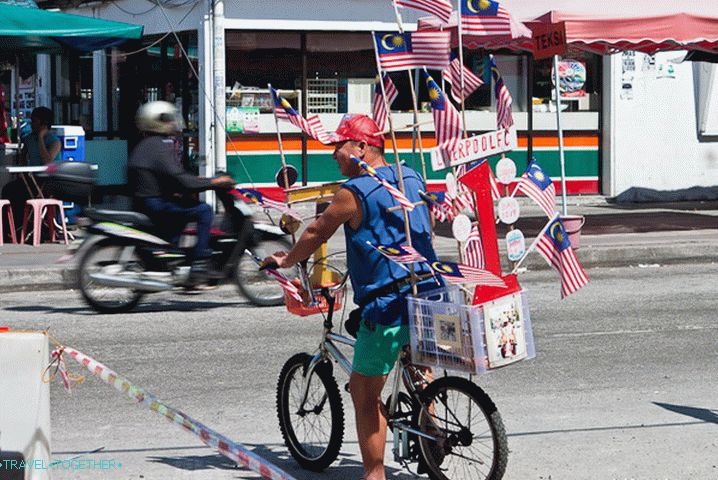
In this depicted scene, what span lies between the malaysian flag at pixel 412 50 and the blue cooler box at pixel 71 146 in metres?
11.6

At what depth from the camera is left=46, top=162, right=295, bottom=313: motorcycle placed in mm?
11406

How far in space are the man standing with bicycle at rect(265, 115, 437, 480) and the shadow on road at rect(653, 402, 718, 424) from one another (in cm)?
239

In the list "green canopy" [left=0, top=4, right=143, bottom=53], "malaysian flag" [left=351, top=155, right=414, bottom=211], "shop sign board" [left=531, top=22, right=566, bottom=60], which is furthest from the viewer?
"green canopy" [left=0, top=4, right=143, bottom=53]

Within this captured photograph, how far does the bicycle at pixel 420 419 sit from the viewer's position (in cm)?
576

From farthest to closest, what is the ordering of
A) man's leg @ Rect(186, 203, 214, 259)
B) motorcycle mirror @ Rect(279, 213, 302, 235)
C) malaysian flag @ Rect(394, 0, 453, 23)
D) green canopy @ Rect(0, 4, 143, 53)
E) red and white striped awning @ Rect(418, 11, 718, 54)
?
green canopy @ Rect(0, 4, 143, 53) → red and white striped awning @ Rect(418, 11, 718, 54) → man's leg @ Rect(186, 203, 214, 259) → motorcycle mirror @ Rect(279, 213, 302, 235) → malaysian flag @ Rect(394, 0, 453, 23)

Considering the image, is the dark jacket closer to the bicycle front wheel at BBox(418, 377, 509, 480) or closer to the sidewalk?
the sidewalk

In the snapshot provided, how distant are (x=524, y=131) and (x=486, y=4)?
47.2 feet

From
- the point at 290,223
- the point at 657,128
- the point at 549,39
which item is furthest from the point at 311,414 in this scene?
the point at 657,128

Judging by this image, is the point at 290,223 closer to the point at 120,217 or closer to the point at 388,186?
the point at 120,217

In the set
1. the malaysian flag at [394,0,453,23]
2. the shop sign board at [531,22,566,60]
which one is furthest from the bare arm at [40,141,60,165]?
the malaysian flag at [394,0,453,23]

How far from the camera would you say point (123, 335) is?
1041cm

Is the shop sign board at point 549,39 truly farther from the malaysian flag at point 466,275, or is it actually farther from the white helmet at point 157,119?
the malaysian flag at point 466,275

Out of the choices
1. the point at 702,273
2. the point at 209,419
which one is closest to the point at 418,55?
the point at 209,419

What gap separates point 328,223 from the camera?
5.96 metres
